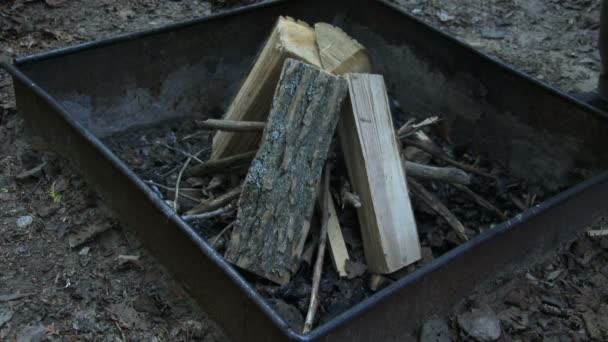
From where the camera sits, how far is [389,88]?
4227 mm

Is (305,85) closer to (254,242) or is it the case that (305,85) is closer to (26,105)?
(254,242)

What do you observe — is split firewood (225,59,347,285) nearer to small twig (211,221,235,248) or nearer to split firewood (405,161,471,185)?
small twig (211,221,235,248)

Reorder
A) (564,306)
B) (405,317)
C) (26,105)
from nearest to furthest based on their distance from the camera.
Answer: (405,317) < (564,306) < (26,105)

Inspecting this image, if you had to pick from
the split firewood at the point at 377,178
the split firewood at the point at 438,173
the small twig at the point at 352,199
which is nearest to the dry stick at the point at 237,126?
the split firewood at the point at 377,178

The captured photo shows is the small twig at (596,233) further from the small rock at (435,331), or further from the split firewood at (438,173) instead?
the small rock at (435,331)

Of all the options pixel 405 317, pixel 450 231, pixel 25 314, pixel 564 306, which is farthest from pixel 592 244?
pixel 25 314

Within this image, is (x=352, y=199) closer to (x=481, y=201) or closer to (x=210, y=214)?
(x=210, y=214)

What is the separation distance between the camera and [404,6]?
5180mm

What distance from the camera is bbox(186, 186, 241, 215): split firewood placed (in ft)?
9.78

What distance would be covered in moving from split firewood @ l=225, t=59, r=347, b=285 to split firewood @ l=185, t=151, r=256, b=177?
381mm

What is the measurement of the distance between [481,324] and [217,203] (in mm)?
1158

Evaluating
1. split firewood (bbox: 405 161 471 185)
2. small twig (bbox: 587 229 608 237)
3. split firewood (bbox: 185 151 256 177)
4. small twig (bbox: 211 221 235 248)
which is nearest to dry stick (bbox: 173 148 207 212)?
split firewood (bbox: 185 151 256 177)

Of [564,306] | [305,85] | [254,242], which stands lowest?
[564,306]

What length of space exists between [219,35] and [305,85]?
128 cm
